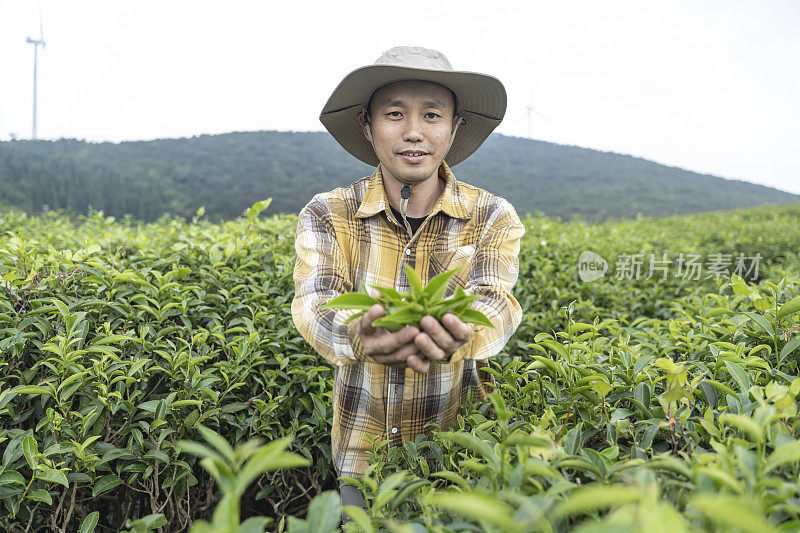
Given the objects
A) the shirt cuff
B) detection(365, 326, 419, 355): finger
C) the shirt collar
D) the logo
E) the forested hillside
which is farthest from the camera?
the forested hillside

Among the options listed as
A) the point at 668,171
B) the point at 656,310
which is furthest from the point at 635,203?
the point at 656,310

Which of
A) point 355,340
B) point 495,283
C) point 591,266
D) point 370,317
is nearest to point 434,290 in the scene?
point 370,317

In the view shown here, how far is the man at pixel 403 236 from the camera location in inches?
63.2

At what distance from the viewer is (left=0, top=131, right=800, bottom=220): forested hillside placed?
995 inches

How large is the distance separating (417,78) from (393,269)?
66 centimetres

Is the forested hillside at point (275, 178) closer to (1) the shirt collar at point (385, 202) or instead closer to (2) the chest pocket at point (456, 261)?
(1) the shirt collar at point (385, 202)

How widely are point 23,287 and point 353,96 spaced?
1479 mm

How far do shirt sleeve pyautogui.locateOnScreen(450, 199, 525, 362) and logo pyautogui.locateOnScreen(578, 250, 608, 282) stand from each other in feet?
7.54

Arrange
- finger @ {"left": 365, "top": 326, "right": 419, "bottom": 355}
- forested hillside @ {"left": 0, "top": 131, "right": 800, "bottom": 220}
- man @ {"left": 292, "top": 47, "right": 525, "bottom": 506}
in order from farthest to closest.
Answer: forested hillside @ {"left": 0, "top": 131, "right": 800, "bottom": 220}
man @ {"left": 292, "top": 47, "right": 525, "bottom": 506}
finger @ {"left": 365, "top": 326, "right": 419, "bottom": 355}

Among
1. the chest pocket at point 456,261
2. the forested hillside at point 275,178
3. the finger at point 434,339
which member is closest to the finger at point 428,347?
the finger at point 434,339

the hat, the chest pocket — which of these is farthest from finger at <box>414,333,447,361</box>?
the hat

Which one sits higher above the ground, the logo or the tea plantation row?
the logo

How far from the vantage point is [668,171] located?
4334cm

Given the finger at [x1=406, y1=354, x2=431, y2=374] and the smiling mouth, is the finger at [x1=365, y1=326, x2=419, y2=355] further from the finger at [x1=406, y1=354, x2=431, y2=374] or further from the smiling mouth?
the smiling mouth
